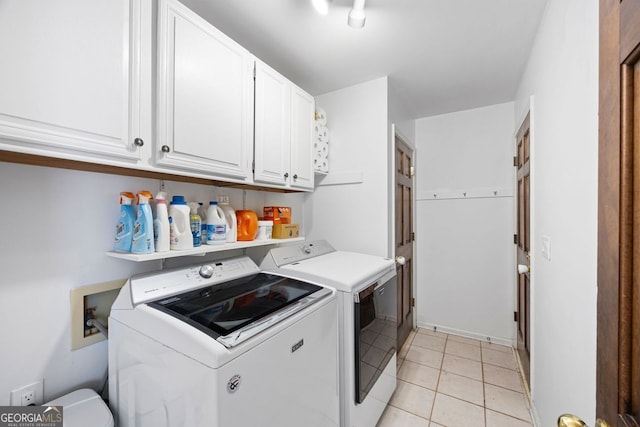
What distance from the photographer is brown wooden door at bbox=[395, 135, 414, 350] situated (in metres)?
2.51

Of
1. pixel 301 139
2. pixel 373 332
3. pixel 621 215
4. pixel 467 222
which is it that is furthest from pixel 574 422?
pixel 467 222

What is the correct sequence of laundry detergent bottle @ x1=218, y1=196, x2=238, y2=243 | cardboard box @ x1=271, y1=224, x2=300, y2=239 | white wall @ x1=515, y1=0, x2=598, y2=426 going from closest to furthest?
white wall @ x1=515, y1=0, x2=598, y2=426 → laundry detergent bottle @ x1=218, y1=196, x2=238, y2=243 → cardboard box @ x1=271, y1=224, x2=300, y2=239

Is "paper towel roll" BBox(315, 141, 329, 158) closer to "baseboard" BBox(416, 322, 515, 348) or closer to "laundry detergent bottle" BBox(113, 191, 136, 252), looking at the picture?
"laundry detergent bottle" BBox(113, 191, 136, 252)

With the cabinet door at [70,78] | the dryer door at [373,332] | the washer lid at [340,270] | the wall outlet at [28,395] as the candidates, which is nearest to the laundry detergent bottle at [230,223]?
the washer lid at [340,270]

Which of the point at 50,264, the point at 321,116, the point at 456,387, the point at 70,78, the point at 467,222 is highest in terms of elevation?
the point at 321,116

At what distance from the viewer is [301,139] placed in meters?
1.94

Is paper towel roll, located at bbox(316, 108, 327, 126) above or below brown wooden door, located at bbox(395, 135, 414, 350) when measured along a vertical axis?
above

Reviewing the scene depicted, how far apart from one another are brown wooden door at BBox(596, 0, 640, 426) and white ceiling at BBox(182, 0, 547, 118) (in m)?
1.22

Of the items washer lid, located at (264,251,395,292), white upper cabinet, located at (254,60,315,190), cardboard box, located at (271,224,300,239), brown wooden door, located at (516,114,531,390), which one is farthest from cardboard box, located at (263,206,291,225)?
brown wooden door, located at (516,114,531,390)

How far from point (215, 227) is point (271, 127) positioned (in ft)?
2.41

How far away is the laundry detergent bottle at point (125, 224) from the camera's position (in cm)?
114

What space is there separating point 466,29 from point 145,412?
101 inches

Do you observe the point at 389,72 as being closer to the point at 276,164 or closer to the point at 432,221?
the point at 276,164

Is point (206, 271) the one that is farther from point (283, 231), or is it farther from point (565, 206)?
point (565, 206)
